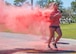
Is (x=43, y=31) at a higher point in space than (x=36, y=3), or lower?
lower

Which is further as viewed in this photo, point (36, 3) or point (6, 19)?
point (36, 3)

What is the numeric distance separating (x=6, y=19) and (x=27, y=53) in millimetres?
1519

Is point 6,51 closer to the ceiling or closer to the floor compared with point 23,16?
closer to the floor

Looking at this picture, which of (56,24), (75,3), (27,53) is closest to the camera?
(27,53)

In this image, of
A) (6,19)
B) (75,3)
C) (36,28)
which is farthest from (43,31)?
(75,3)

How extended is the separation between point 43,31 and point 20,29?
1.06 meters

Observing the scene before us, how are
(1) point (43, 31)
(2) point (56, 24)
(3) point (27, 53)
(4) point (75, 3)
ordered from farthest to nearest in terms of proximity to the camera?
(4) point (75, 3) < (1) point (43, 31) < (2) point (56, 24) < (3) point (27, 53)

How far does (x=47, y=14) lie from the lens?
39.2 feet

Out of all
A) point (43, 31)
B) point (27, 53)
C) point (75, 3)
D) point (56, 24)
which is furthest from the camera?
point (75, 3)

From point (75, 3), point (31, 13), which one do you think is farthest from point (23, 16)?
point (75, 3)

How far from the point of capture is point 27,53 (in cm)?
1077

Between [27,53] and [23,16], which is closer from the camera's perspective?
[27,53]

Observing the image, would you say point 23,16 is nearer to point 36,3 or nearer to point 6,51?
point 36,3

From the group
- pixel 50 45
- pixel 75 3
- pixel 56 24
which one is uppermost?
pixel 56 24
